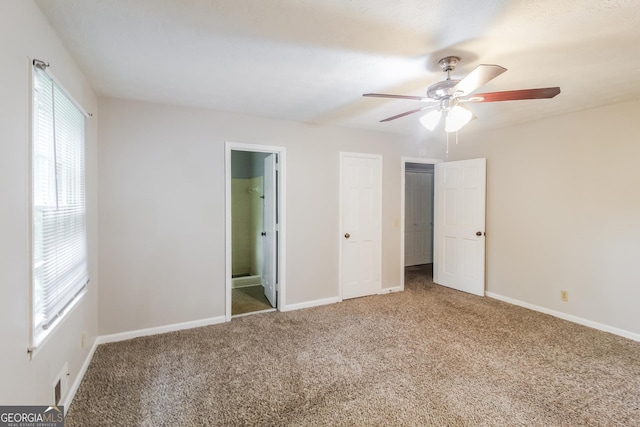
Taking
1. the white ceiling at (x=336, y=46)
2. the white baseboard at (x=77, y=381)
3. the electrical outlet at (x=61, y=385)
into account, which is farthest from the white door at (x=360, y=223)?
the electrical outlet at (x=61, y=385)

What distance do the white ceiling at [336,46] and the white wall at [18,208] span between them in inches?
9.2

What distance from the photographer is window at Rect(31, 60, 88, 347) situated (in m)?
1.54

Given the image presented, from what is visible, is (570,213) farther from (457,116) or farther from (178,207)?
(178,207)

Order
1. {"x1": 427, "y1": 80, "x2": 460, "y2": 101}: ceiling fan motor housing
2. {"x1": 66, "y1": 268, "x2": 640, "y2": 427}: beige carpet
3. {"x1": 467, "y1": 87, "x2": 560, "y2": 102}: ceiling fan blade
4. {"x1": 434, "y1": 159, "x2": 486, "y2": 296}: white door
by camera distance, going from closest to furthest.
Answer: {"x1": 467, "y1": 87, "x2": 560, "y2": 102}: ceiling fan blade, {"x1": 66, "y1": 268, "x2": 640, "y2": 427}: beige carpet, {"x1": 427, "y1": 80, "x2": 460, "y2": 101}: ceiling fan motor housing, {"x1": 434, "y1": 159, "x2": 486, "y2": 296}: white door

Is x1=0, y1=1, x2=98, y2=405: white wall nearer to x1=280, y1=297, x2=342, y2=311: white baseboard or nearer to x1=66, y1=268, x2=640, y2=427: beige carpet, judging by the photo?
x1=66, y1=268, x2=640, y2=427: beige carpet

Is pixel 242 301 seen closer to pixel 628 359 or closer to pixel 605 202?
pixel 628 359

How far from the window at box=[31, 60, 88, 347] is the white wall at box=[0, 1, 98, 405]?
0.09 meters

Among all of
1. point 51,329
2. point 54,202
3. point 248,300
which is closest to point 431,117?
point 54,202

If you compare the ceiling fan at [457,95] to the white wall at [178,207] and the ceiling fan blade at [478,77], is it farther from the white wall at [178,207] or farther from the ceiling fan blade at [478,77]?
the white wall at [178,207]

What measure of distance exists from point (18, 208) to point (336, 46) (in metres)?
1.91

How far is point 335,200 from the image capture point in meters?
3.95

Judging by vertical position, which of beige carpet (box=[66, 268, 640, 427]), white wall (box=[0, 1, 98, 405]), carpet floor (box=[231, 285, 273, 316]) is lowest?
beige carpet (box=[66, 268, 640, 427])

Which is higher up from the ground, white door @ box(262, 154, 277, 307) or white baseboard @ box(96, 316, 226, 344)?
white door @ box(262, 154, 277, 307)

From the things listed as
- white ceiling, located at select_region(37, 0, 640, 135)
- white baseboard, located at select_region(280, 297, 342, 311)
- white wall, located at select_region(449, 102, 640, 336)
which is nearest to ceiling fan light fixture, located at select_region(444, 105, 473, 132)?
white ceiling, located at select_region(37, 0, 640, 135)
